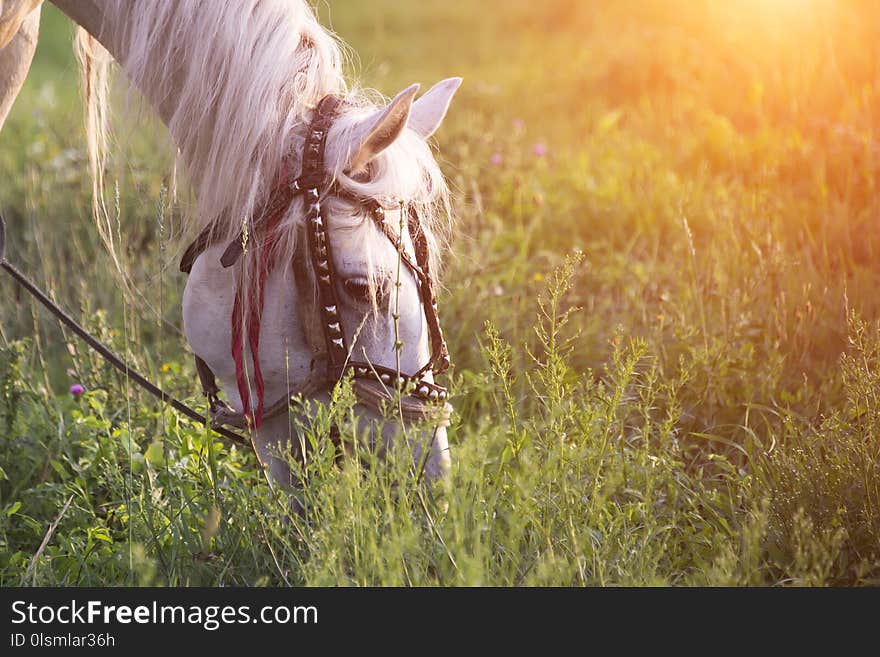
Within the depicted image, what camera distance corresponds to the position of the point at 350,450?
2.20 metres

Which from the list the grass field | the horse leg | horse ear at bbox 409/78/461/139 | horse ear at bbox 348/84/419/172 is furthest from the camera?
the horse leg

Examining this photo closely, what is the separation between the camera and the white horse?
2.11 meters

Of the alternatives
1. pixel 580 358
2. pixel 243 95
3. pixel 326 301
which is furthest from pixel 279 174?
pixel 580 358

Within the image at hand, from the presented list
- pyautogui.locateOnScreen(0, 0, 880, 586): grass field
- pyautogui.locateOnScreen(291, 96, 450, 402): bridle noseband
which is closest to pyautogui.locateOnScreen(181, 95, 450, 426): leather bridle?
pyautogui.locateOnScreen(291, 96, 450, 402): bridle noseband

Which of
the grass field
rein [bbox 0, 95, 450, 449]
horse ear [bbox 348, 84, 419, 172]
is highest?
horse ear [bbox 348, 84, 419, 172]

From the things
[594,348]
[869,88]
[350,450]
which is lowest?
[594,348]

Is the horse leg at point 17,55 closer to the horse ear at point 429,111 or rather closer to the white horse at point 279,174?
the white horse at point 279,174

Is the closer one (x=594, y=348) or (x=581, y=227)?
(x=594, y=348)

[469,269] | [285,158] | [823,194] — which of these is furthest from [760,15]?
[285,158]

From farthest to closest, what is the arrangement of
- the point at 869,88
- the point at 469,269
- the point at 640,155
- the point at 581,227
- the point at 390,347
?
the point at 640,155, the point at 581,227, the point at 869,88, the point at 469,269, the point at 390,347

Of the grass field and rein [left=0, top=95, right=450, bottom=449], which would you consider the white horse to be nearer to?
rein [left=0, top=95, right=450, bottom=449]

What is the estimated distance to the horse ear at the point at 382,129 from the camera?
2.02 meters
